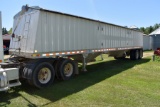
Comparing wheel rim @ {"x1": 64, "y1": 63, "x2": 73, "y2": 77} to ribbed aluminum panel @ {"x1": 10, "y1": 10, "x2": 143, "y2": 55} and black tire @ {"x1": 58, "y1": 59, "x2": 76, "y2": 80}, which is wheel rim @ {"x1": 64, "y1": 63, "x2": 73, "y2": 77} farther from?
ribbed aluminum panel @ {"x1": 10, "y1": 10, "x2": 143, "y2": 55}

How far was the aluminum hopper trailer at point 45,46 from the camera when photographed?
24.1 ft

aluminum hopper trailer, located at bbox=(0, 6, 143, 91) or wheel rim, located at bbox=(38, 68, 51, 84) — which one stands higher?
aluminum hopper trailer, located at bbox=(0, 6, 143, 91)

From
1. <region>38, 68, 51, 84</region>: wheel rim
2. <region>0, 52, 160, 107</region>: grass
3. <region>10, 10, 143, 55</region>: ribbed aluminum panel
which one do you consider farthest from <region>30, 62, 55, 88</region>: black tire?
<region>10, 10, 143, 55</region>: ribbed aluminum panel

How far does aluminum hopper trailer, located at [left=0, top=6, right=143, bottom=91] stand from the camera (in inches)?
289

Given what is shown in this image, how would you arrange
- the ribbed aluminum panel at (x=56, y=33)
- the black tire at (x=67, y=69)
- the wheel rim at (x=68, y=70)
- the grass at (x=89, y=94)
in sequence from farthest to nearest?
1. the wheel rim at (x=68, y=70)
2. the black tire at (x=67, y=69)
3. the ribbed aluminum panel at (x=56, y=33)
4. the grass at (x=89, y=94)

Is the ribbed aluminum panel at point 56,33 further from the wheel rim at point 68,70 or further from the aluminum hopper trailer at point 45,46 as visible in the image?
the wheel rim at point 68,70

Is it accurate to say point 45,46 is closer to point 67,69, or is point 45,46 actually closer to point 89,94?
point 67,69

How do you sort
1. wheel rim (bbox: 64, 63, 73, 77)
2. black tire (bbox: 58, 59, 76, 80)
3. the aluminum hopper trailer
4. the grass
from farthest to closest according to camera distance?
wheel rim (bbox: 64, 63, 73, 77) < black tire (bbox: 58, 59, 76, 80) < the aluminum hopper trailer < the grass

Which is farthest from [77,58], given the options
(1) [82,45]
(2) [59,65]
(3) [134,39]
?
(3) [134,39]

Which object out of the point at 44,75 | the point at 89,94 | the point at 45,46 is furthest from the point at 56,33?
the point at 89,94

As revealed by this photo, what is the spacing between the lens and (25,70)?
7359 millimetres

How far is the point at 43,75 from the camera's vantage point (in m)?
7.85

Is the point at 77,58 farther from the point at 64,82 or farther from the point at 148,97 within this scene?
the point at 148,97

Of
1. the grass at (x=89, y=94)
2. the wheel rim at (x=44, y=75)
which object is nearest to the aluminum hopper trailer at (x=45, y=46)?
the wheel rim at (x=44, y=75)
